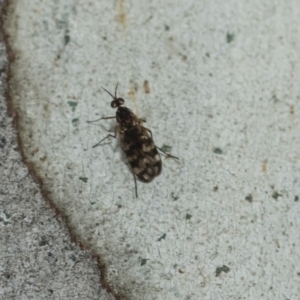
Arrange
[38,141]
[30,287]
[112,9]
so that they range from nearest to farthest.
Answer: [30,287], [38,141], [112,9]

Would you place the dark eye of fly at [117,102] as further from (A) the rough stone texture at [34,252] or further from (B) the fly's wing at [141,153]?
→ (A) the rough stone texture at [34,252]

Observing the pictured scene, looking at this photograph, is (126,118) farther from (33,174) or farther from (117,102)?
(33,174)

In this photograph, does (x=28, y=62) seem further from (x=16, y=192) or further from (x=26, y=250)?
(x=26, y=250)

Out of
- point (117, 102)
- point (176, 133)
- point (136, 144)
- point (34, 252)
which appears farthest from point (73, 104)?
point (34, 252)

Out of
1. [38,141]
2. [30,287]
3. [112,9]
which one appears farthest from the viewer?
[112,9]

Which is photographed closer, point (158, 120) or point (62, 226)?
point (62, 226)

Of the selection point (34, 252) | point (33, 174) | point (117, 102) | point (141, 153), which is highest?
point (117, 102)

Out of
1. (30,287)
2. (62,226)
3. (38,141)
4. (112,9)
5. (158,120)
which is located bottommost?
(30,287)

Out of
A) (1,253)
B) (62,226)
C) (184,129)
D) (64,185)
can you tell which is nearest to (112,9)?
Answer: (184,129)
